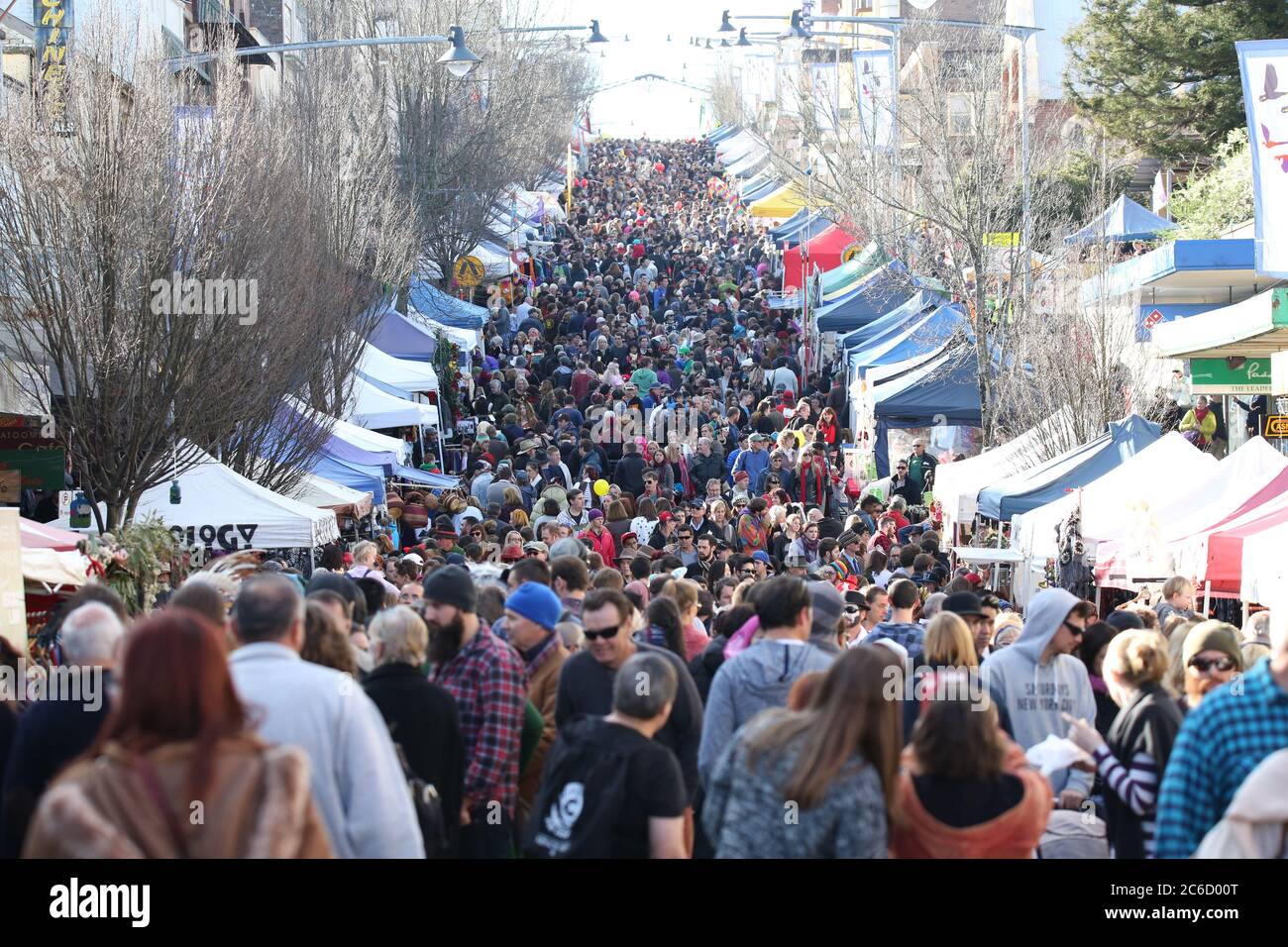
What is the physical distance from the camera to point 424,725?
586cm

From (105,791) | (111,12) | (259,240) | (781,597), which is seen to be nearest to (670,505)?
(259,240)

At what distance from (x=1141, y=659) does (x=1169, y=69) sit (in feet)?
116

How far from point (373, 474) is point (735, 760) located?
1684cm

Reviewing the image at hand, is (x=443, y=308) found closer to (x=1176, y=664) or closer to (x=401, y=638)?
(x=1176, y=664)

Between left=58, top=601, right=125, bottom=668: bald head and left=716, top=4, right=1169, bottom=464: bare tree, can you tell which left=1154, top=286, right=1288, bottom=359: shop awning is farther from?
left=58, top=601, right=125, bottom=668: bald head

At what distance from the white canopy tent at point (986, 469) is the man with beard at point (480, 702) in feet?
43.8

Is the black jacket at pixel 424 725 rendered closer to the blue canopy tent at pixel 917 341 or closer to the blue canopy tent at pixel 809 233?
the blue canopy tent at pixel 917 341

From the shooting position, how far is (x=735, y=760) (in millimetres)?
4672

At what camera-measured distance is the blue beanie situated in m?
7.55

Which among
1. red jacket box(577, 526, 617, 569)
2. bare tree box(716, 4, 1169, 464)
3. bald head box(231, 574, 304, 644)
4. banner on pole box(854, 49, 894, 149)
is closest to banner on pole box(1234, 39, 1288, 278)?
red jacket box(577, 526, 617, 569)

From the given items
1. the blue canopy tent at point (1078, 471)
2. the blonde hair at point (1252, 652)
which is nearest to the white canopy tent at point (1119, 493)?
the blue canopy tent at point (1078, 471)

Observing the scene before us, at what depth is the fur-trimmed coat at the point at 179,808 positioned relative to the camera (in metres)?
3.60

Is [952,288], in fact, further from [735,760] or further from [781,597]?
[735,760]

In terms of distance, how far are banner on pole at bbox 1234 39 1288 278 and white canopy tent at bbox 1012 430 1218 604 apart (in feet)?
5.72
